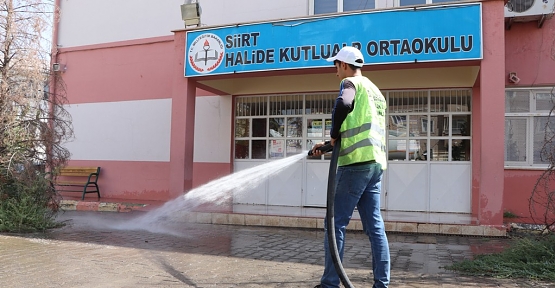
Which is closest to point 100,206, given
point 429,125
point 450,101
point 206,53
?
point 206,53

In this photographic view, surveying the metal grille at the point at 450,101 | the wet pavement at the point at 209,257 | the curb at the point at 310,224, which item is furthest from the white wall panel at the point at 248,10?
the wet pavement at the point at 209,257

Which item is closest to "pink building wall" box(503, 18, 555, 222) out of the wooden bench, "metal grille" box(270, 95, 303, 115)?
"metal grille" box(270, 95, 303, 115)

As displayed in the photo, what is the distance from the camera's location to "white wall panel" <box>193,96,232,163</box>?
11438 mm

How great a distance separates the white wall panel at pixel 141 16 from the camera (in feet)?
36.5

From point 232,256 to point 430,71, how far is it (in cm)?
633

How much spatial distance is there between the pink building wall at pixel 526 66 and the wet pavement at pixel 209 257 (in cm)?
245

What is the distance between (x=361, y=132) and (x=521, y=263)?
8.48ft

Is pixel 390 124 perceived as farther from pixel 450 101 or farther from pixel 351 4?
pixel 351 4

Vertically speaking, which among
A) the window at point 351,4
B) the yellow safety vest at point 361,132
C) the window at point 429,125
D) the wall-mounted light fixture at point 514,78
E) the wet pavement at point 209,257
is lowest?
the wet pavement at point 209,257

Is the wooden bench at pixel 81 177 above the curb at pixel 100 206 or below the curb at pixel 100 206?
above

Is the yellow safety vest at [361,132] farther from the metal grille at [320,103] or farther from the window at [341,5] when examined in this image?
the window at [341,5]

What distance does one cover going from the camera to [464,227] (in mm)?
7535

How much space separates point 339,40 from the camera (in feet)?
27.9

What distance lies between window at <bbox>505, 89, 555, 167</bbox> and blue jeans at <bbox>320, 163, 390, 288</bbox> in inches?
278
